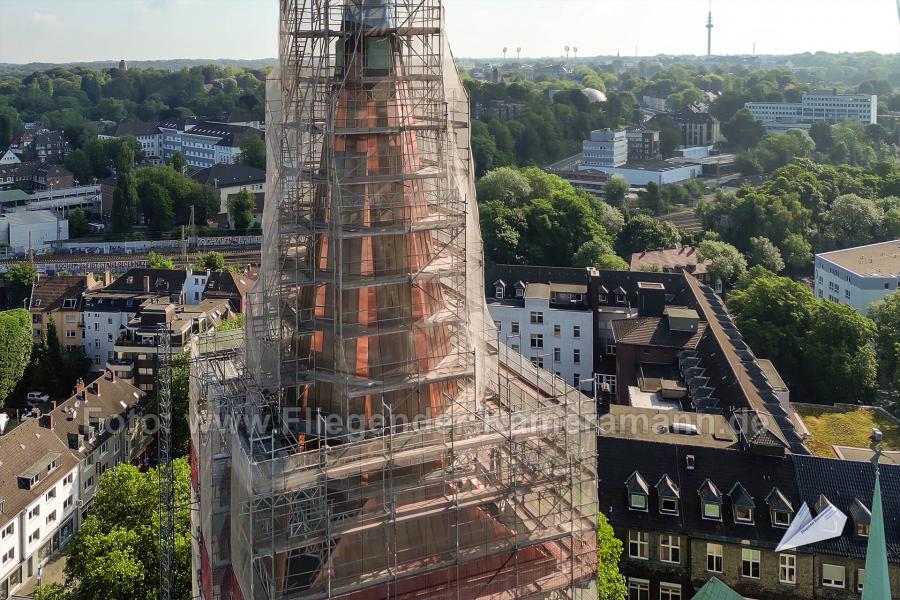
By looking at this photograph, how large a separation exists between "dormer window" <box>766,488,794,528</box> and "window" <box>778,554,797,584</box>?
1148 millimetres

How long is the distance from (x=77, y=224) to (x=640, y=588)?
109327 millimetres

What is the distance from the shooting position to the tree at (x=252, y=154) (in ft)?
489

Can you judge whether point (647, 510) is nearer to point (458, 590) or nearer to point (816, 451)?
point (816, 451)

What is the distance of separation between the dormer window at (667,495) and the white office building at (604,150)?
127m

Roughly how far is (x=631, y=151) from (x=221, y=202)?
7808cm

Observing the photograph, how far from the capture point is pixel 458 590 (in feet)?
76.7

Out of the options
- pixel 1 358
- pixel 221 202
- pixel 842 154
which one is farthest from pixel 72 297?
pixel 842 154

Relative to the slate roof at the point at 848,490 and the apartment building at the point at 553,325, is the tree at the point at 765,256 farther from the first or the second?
the slate roof at the point at 848,490

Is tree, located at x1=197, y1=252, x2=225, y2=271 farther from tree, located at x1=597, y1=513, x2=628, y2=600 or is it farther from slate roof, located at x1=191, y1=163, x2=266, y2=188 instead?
tree, located at x1=597, y1=513, x2=628, y2=600

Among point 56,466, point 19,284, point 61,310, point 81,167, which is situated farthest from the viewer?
point 81,167

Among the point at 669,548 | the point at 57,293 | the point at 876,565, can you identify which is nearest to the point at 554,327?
the point at 669,548

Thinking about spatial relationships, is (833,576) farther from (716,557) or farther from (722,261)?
(722,261)

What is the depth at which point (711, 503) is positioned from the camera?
119 feet

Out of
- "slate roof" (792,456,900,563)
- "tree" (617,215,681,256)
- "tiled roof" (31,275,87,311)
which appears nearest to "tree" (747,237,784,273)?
"tree" (617,215,681,256)
